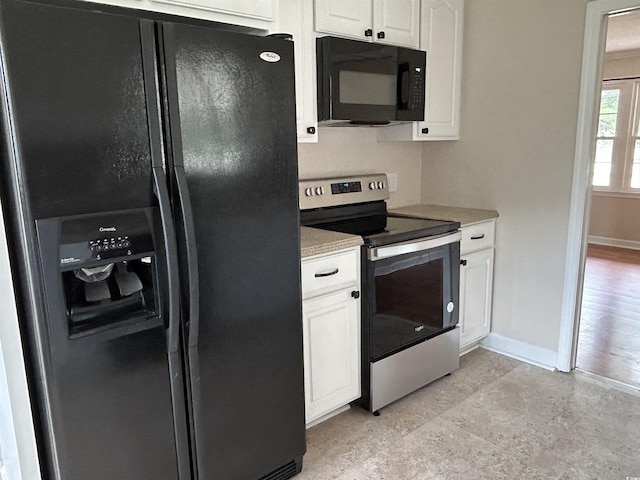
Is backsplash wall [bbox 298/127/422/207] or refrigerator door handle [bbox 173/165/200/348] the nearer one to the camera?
refrigerator door handle [bbox 173/165/200/348]

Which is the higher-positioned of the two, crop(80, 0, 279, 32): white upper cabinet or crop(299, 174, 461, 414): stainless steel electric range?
crop(80, 0, 279, 32): white upper cabinet

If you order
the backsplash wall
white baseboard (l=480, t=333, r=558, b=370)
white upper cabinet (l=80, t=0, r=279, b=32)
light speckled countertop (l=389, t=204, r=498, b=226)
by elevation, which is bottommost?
white baseboard (l=480, t=333, r=558, b=370)

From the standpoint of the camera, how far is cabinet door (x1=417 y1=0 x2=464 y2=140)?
2779 millimetres

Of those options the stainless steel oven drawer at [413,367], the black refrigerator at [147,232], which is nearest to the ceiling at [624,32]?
the stainless steel oven drawer at [413,367]

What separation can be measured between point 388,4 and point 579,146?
1302mm

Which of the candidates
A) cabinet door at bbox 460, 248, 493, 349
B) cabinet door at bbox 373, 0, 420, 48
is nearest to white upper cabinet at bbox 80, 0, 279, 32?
cabinet door at bbox 373, 0, 420, 48

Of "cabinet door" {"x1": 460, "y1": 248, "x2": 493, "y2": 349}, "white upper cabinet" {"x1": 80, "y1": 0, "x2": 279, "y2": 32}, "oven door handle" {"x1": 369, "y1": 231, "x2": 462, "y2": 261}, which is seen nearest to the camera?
"white upper cabinet" {"x1": 80, "y1": 0, "x2": 279, "y2": 32}

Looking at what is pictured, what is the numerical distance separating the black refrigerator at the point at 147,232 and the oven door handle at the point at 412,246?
608 millimetres

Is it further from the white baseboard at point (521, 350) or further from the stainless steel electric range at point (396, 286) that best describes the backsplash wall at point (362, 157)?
the white baseboard at point (521, 350)

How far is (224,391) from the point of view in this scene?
1640 millimetres

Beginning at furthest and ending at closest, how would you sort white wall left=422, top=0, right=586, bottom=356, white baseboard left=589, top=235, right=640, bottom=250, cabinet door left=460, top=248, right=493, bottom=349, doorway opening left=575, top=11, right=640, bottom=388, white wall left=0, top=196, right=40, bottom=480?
white baseboard left=589, top=235, right=640, bottom=250, doorway opening left=575, top=11, right=640, bottom=388, cabinet door left=460, top=248, right=493, bottom=349, white wall left=422, top=0, right=586, bottom=356, white wall left=0, top=196, right=40, bottom=480

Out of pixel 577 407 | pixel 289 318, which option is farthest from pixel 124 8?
pixel 577 407

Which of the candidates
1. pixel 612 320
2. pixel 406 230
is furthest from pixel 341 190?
pixel 612 320

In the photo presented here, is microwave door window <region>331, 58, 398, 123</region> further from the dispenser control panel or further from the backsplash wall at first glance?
the dispenser control panel
